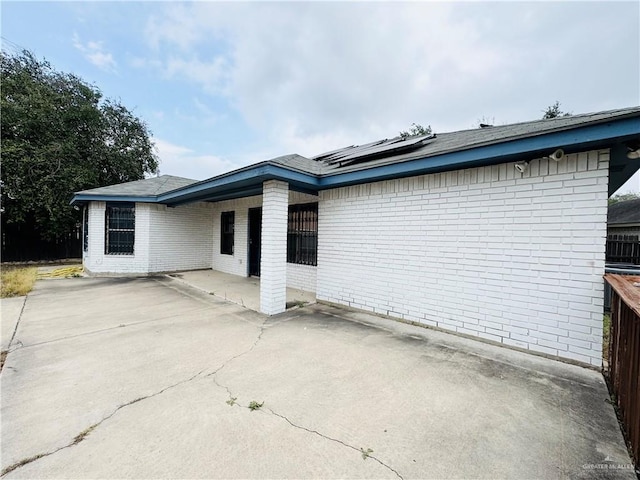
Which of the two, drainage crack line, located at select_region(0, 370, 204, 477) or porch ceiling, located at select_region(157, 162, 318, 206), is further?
porch ceiling, located at select_region(157, 162, 318, 206)

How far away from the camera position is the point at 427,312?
170 inches

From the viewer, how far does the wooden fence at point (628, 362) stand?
5.53 feet

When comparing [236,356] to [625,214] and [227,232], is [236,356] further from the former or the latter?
[625,214]

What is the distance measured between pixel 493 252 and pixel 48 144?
59.0 feet

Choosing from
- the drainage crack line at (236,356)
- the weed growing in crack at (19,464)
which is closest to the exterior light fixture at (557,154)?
the drainage crack line at (236,356)

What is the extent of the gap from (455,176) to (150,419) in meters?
4.64

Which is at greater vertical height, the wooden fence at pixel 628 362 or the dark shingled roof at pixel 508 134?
the dark shingled roof at pixel 508 134

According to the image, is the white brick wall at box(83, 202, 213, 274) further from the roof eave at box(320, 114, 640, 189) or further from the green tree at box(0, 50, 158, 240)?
the roof eave at box(320, 114, 640, 189)

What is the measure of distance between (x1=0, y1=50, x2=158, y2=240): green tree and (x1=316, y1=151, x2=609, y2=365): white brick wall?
14.5m

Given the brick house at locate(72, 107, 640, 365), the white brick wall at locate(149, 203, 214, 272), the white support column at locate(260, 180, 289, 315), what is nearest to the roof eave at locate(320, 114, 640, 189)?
the brick house at locate(72, 107, 640, 365)

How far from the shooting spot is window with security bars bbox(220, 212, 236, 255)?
A: 389 inches

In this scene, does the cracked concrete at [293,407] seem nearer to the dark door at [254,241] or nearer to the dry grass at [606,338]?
the dry grass at [606,338]

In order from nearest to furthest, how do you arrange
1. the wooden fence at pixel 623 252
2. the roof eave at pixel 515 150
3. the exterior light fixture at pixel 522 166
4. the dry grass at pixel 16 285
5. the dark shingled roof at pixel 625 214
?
the roof eave at pixel 515 150 < the exterior light fixture at pixel 522 166 < the dry grass at pixel 16 285 < the wooden fence at pixel 623 252 < the dark shingled roof at pixel 625 214

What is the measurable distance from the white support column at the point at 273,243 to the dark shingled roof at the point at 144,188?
5.50 metres
